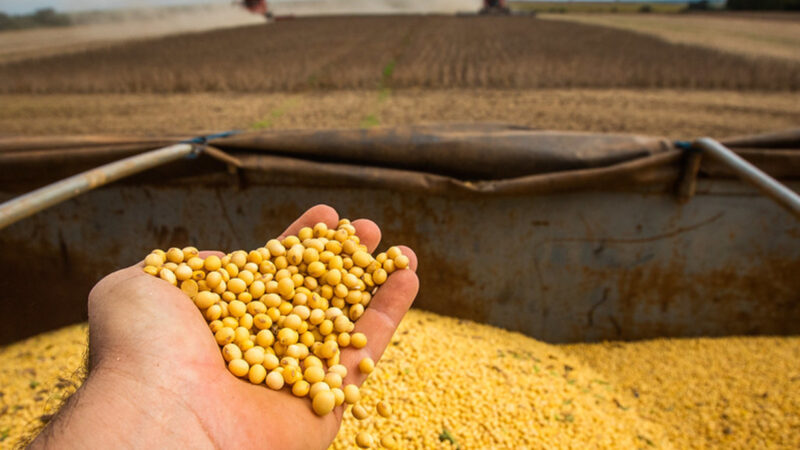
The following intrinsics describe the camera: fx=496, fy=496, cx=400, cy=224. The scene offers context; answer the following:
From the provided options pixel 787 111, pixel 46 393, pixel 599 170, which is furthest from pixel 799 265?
pixel 787 111

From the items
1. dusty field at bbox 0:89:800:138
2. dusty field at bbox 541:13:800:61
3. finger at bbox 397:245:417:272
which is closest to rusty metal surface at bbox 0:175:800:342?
finger at bbox 397:245:417:272

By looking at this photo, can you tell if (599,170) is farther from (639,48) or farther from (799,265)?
(639,48)

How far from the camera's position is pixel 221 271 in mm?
1770

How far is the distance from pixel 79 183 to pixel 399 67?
12.0 meters

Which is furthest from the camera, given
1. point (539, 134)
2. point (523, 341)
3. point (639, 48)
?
point (639, 48)

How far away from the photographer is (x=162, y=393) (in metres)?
1.30

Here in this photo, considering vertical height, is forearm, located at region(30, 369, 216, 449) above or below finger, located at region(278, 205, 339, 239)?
below

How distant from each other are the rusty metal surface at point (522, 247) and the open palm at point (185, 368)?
4.57 feet

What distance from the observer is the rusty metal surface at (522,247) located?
2.78m

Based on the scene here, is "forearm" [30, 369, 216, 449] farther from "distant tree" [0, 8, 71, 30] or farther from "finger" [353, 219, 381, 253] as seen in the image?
"distant tree" [0, 8, 71, 30]

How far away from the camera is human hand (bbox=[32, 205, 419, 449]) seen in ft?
3.97

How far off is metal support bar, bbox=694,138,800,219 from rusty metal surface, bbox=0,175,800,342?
0.28 m

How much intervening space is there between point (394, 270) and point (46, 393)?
1.95m

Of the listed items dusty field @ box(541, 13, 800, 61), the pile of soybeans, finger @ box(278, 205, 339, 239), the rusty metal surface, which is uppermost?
dusty field @ box(541, 13, 800, 61)
